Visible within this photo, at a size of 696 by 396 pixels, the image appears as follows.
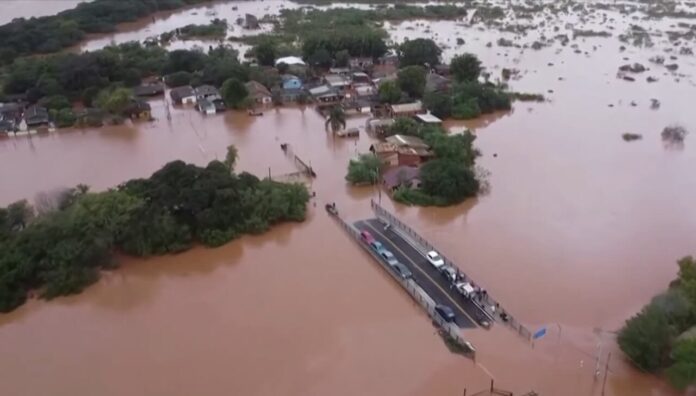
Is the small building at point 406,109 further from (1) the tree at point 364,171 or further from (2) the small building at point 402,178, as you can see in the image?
(2) the small building at point 402,178

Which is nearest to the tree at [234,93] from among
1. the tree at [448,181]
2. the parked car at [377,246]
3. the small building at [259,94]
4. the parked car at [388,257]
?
the small building at [259,94]

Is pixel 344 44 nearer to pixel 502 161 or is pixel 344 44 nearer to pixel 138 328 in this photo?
pixel 502 161

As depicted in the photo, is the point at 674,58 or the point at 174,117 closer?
the point at 174,117

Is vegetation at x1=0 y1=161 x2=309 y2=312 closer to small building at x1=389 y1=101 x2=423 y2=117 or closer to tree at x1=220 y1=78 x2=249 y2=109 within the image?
small building at x1=389 y1=101 x2=423 y2=117

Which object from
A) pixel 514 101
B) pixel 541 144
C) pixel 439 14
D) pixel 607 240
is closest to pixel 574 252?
pixel 607 240

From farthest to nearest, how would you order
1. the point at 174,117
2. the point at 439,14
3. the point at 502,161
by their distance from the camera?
the point at 439,14 < the point at 174,117 < the point at 502,161

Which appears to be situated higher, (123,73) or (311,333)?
(123,73)

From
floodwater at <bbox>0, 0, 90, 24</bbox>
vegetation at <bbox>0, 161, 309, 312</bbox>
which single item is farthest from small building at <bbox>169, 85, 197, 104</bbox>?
floodwater at <bbox>0, 0, 90, 24</bbox>
